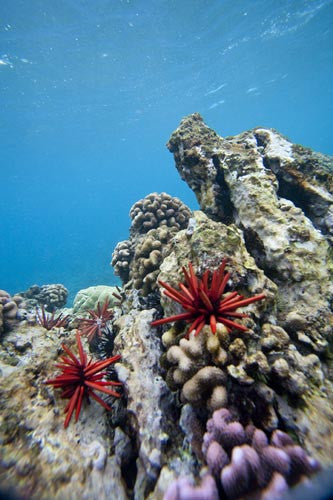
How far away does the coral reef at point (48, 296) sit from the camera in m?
11.4

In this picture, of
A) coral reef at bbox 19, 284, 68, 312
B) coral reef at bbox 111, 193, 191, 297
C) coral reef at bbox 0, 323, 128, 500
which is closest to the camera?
coral reef at bbox 0, 323, 128, 500

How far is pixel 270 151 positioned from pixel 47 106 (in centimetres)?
3486

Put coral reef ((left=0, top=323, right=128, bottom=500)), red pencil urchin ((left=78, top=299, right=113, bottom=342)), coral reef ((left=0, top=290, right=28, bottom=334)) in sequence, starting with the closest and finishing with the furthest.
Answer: coral reef ((left=0, top=323, right=128, bottom=500)), red pencil urchin ((left=78, top=299, right=113, bottom=342)), coral reef ((left=0, top=290, right=28, bottom=334))

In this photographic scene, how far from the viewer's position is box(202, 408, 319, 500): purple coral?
1.54 metres

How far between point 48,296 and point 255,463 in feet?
38.7

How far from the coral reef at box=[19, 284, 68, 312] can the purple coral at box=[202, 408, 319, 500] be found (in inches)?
433

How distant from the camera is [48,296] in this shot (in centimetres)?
1151

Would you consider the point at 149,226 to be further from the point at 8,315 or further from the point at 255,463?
the point at 255,463

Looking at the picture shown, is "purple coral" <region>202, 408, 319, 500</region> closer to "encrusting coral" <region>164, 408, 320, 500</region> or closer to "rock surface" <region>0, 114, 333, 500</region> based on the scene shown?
"encrusting coral" <region>164, 408, 320, 500</region>

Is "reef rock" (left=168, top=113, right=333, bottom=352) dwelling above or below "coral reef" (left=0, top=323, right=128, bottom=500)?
above

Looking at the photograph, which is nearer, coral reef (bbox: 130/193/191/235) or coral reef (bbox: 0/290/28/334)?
coral reef (bbox: 0/290/28/334)

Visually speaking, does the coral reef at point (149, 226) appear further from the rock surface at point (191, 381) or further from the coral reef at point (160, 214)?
the rock surface at point (191, 381)

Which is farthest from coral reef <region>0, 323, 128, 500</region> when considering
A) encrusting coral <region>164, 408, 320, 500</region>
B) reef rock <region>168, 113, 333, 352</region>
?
reef rock <region>168, 113, 333, 352</region>

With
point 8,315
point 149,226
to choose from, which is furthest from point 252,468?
point 149,226
